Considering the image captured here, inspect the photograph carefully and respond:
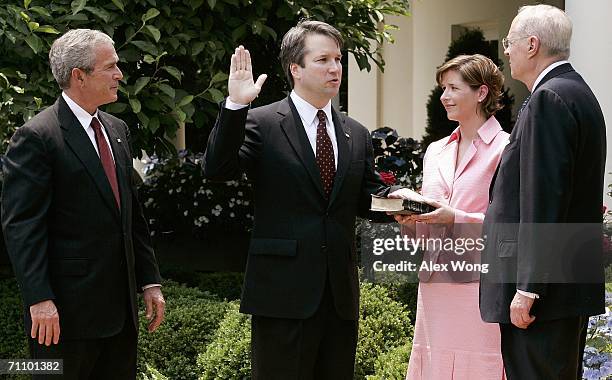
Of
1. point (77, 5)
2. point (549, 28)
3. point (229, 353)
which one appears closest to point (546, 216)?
point (549, 28)

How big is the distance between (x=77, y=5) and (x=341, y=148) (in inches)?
101

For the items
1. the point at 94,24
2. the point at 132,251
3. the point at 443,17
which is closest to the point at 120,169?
the point at 132,251

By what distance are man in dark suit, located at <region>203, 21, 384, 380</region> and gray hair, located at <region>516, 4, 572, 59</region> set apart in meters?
0.83

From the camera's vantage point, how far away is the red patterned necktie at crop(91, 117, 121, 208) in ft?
12.6

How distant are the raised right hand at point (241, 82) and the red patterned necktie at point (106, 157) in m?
0.64

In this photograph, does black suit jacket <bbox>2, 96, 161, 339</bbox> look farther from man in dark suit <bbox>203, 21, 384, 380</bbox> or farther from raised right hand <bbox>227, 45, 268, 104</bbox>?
raised right hand <bbox>227, 45, 268, 104</bbox>

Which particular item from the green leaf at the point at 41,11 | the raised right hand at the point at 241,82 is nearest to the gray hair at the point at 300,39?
the raised right hand at the point at 241,82

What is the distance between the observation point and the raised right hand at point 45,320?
3.51 metres

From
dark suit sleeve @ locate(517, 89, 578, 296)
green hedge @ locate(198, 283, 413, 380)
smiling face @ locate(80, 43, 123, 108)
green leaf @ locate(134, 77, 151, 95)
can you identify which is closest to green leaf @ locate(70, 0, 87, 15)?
green leaf @ locate(134, 77, 151, 95)

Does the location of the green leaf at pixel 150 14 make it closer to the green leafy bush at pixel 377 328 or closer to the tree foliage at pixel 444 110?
the green leafy bush at pixel 377 328

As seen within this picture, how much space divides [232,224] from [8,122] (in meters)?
2.38

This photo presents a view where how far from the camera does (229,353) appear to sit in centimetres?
552

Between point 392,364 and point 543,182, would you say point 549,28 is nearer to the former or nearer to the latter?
point 543,182

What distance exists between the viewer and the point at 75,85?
12.4 feet
